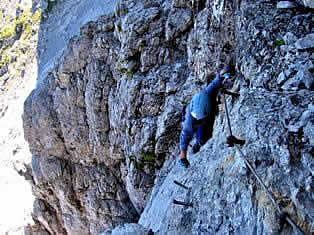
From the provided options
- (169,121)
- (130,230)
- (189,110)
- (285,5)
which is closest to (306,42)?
(285,5)

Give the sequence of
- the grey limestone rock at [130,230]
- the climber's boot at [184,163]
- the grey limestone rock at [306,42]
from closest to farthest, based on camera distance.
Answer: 1. the grey limestone rock at [306,42]
2. the grey limestone rock at [130,230]
3. the climber's boot at [184,163]

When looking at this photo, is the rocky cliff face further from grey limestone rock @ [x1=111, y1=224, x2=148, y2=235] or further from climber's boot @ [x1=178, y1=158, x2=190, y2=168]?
climber's boot @ [x1=178, y1=158, x2=190, y2=168]

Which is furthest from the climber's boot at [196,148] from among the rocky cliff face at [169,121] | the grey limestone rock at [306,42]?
the grey limestone rock at [306,42]

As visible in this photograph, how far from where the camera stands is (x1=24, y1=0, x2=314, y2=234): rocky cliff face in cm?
531

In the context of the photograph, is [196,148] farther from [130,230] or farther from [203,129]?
[130,230]

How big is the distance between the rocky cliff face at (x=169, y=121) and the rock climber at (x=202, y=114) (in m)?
0.51

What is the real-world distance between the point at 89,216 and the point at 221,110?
17.7m

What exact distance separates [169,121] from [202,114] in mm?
4124

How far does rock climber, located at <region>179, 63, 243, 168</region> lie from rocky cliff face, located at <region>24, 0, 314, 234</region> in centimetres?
51

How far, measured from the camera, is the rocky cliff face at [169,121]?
5.31m

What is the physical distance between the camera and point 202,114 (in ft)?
28.3

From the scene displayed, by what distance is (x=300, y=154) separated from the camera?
15.9 ft

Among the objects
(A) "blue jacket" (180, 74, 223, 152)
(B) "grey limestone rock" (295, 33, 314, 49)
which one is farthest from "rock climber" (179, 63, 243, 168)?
(B) "grey limestone rock" (295, 33, 314, 49)

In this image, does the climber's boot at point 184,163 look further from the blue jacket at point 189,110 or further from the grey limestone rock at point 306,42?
the grey limestone rock at point 306,42
